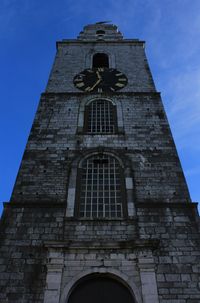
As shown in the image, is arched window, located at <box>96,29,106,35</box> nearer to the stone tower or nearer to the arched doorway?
the stone tower

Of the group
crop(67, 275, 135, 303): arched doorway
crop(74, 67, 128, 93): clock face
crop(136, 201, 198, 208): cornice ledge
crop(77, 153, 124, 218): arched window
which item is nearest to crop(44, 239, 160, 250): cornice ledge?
crop(67, 275, 135, 303): arched doorway

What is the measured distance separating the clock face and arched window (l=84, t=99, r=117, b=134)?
44.0 inches

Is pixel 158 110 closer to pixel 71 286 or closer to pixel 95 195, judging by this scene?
pixel 95 195

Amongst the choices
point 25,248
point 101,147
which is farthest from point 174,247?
point 101,147

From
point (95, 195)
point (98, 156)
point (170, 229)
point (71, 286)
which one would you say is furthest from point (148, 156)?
point (71, 286)

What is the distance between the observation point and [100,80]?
18594 mm

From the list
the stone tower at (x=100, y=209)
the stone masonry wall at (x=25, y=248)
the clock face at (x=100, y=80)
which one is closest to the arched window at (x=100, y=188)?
the stone tower at (x=100, y=209)

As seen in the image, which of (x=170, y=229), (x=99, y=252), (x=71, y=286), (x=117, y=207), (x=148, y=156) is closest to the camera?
(x=71, y=286)

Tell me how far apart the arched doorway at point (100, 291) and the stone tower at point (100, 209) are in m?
0.02

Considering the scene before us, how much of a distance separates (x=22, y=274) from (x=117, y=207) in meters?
3.65

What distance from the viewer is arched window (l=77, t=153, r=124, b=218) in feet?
37.4

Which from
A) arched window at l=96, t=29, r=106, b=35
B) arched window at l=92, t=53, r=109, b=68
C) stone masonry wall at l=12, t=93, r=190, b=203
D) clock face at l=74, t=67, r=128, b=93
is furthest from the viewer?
arched window at l=96, t=29, r=106, b=35

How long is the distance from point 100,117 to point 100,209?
5.54 metres

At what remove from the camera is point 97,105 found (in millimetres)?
16797
